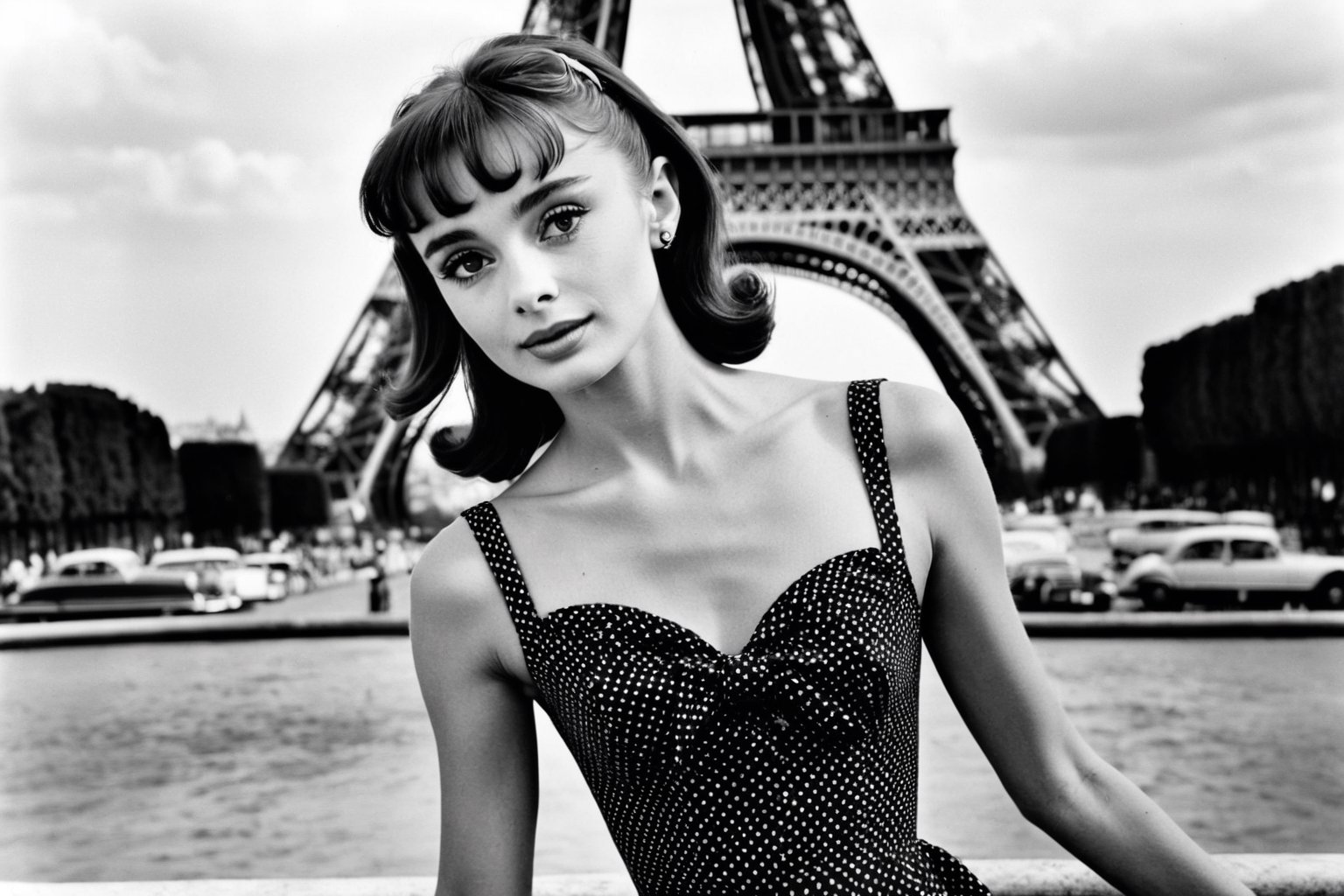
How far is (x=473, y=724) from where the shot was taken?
161 cm

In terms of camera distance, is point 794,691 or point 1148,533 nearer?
point 794,691

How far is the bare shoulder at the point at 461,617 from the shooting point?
1.60 meters

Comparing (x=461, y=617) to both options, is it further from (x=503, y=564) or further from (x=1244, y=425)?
(x=1244, y=425)

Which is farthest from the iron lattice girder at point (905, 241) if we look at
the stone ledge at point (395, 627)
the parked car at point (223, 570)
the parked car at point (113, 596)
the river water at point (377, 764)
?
the river water at point (377, 764)

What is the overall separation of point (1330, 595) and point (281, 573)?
50.7 feet

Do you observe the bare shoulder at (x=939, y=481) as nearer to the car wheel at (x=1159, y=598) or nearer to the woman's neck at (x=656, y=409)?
the woman's neck at (x=656, y=409)

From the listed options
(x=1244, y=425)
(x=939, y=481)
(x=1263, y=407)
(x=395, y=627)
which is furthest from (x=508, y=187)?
(x=1244, y=425)

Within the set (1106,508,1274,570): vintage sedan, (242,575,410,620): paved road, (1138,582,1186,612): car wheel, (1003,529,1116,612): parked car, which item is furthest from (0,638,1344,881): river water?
(1106,508,1274,570): vintage sedan

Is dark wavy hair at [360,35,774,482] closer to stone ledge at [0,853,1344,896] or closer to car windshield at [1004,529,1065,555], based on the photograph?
stone ledge at [0,853,1344,896]

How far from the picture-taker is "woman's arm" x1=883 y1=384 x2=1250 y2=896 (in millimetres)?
1563

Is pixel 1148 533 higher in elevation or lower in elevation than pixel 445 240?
lower

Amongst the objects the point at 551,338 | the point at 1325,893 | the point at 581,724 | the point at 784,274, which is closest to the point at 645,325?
the point at 551,338

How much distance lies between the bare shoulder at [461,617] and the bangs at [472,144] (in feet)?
1.18

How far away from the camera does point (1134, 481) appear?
124ft
